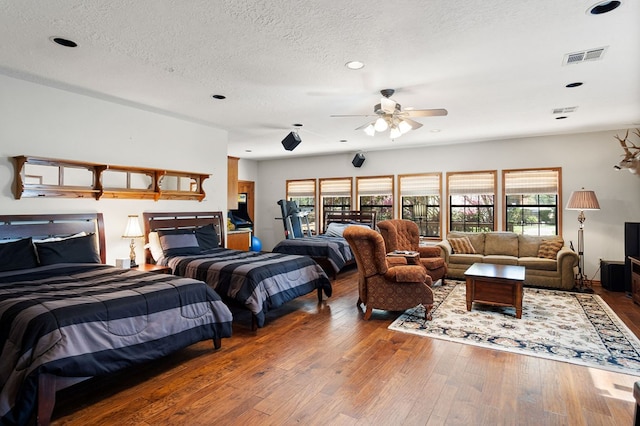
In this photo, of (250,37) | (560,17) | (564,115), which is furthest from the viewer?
(564,115)

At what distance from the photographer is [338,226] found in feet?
26.4

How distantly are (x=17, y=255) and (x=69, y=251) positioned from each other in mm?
432

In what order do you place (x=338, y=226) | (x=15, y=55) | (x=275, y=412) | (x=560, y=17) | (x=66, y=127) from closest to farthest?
(x=275, y=412) < (x=560, y=17) < (x=15, y=55) < (x=66, y=127) < (x=338, y=226)

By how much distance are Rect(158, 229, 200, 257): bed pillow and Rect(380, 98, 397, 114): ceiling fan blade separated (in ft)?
10.6

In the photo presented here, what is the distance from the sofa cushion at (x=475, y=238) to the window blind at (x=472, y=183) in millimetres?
938

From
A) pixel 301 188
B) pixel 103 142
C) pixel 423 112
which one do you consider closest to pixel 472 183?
pixel 423 112

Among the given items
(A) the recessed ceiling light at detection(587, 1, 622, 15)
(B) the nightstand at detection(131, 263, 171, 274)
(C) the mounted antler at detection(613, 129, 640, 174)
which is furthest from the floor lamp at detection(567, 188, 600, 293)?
(B) the nightstand at detection(131, 263, 171, 274)

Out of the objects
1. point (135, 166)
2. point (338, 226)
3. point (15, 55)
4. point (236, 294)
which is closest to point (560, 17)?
point (236, 294)

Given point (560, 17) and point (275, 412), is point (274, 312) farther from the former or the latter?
point (560, 17)

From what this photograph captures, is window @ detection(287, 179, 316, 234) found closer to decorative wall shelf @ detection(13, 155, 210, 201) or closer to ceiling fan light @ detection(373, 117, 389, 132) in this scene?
decorative wall shelf @ detection(13, 155, 210, 201)

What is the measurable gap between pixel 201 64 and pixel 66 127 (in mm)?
2059

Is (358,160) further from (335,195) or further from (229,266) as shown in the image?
(229,266)

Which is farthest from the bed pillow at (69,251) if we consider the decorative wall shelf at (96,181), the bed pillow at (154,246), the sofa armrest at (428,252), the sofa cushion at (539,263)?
the sofa cushion at (539,263)

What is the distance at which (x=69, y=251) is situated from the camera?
3.78 metres
